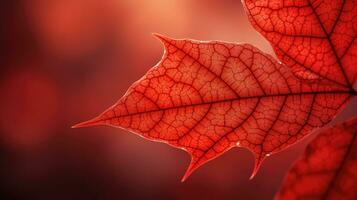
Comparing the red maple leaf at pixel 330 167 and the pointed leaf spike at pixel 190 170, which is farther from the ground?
the red maple leaf at pixel 330 167

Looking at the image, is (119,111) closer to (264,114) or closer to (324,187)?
(264,114)

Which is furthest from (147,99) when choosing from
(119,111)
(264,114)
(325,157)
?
(325,157)

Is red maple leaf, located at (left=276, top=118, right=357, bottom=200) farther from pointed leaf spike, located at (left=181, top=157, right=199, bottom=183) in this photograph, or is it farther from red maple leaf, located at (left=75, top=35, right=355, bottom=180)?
pointed leaf spike, located at (left=181, top=157, right=199, bottom=183)

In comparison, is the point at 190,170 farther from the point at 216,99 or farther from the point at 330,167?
the point at 330,167

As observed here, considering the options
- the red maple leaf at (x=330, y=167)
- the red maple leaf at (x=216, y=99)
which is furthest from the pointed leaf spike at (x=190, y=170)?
the red maple leaf at (x=330, y=167)

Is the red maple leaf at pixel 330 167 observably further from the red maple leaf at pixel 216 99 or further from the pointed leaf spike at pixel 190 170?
the pointed leaf spike at pixel 190 170

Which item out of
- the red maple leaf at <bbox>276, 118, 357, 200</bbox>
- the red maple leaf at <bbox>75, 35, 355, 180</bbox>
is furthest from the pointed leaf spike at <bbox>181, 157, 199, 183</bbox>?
the red maple leaf at <bbox>276, 118, 357, 200</bbox>
